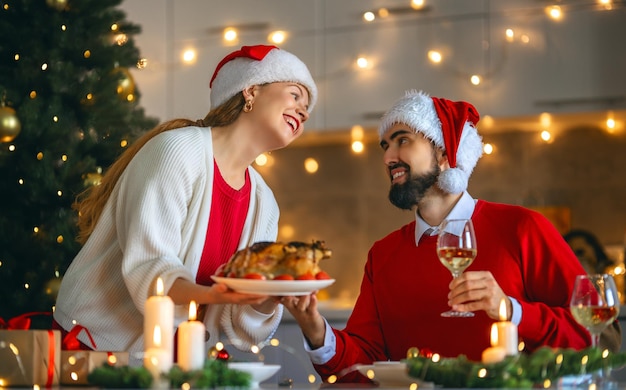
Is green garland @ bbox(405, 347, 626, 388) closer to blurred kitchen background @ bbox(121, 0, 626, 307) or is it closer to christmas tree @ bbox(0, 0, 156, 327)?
christmas tree @ bbox(0, 0, 156, 327)

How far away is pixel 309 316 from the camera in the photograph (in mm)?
2102

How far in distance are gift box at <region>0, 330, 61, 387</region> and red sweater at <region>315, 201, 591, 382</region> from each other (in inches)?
29.9

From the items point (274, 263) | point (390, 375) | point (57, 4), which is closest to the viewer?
point (390, 375)

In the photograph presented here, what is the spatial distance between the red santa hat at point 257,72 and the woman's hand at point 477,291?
702 millimetres

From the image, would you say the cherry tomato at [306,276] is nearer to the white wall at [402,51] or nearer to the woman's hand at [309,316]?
the woman's hand at [309,316]

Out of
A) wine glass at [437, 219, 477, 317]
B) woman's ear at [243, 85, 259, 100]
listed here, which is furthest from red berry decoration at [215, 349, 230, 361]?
woman's ear at [243, 85, 259, 100]

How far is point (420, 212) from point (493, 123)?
63.2 inches

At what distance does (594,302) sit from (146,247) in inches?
37.2

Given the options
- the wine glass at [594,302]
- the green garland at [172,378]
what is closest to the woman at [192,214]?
the green garland at [172,378]

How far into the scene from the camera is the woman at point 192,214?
6.85 ft

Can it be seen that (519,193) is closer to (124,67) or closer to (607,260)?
(607,260)

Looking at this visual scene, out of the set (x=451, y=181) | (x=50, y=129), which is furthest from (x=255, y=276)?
(x=50, y=129)

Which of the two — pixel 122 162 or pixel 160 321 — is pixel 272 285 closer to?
pixel 160 321

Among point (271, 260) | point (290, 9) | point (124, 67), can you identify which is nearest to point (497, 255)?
point (271, 260)
